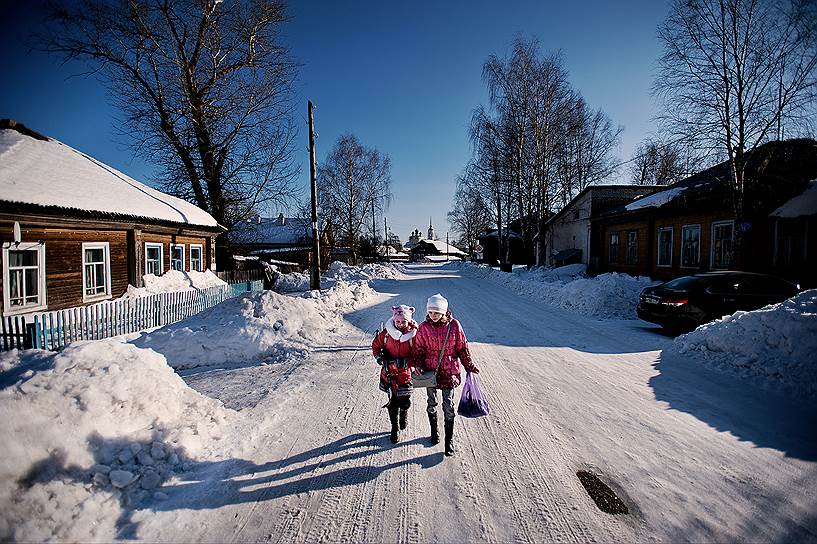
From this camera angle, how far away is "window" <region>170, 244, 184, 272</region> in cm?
1625

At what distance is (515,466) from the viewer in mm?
3562

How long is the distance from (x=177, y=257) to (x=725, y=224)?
22.6m

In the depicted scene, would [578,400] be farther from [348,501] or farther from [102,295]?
[102,295]

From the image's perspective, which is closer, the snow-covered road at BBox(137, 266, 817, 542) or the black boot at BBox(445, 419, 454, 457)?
the snow-covered road at BBox(137, 266, 817, 542)

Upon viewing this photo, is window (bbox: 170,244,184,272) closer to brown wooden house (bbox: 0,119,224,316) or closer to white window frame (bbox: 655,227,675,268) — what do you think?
brown wooden house (bbox: 0,119,224,316)

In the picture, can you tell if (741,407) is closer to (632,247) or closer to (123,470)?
(123,470)

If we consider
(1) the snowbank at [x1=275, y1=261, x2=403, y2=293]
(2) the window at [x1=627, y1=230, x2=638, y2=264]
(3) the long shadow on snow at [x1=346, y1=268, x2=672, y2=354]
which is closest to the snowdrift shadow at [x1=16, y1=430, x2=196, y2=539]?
(3) the long shadow on snow at [x1=346, y1=268, x2=672, y2=354]

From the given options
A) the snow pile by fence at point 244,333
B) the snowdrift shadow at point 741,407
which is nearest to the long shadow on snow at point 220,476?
the snowdrift shadow at point 741,407

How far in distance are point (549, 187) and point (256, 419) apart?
77.8 ft

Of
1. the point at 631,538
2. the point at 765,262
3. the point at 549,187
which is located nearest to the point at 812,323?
the point at 631,538

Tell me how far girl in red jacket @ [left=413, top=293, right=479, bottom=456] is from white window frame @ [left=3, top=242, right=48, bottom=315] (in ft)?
36.6

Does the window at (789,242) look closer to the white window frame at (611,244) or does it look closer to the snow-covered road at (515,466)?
the white window frame at (611,244)

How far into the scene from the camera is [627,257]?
2117cm

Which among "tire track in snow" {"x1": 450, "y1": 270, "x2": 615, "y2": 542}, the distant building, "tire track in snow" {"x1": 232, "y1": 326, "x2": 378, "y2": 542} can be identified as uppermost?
the distant building
